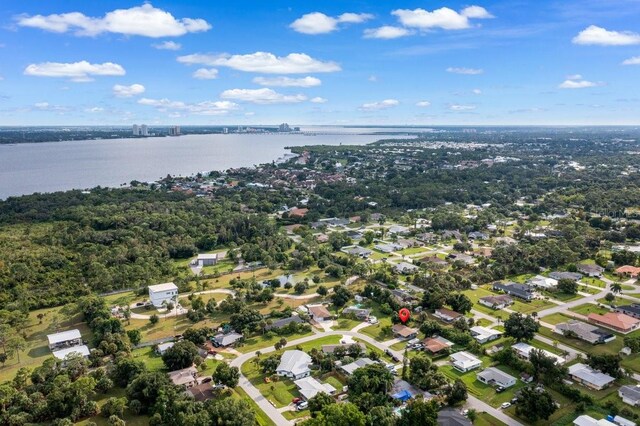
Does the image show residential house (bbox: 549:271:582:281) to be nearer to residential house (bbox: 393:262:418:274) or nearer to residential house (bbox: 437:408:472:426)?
residential house (bbox: 393:262:418:274)

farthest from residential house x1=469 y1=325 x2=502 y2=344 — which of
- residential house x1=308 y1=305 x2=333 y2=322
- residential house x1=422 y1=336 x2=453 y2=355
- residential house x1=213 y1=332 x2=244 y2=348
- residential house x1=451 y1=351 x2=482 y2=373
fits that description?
residential house x1=213 y1=332 x2=244 y2=348

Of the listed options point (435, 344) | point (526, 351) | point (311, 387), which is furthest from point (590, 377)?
point (311, 387)

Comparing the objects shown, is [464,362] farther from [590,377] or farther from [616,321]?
[616,321]

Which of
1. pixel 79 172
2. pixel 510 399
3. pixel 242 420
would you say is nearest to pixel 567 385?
pixel 510 399

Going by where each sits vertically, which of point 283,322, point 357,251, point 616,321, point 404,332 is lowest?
point 404,332

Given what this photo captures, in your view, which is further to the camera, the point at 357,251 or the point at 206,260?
the point at 357,251

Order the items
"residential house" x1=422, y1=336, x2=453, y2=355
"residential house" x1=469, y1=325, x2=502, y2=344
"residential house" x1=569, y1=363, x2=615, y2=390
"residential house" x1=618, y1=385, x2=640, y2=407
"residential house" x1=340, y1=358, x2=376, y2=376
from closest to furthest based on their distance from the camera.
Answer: "residential house" x1=618, y1=385, x2=640, y2=407
"residential house" x1=569, y1=363, x2=615, y2=390
"residential house" x1=340, y1=358, x2=376, y2=376
"residential house" x1=422, y1=336, x2=453, y2=355
"residential house" x1=469, y1=325, x2=502, y2=344

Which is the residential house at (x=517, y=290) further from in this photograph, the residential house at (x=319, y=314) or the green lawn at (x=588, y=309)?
the residential house at (x=319, y=314)
